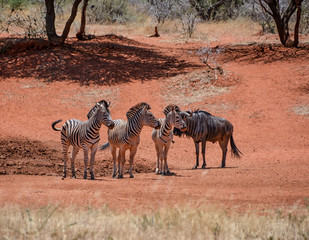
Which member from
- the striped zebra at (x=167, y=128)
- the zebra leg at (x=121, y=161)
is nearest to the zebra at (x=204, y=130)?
the striped zebra at (x=167, y=128)

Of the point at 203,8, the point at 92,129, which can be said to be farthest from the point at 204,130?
the point at 203,8

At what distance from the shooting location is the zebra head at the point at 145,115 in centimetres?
1201

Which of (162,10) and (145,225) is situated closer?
(145,225)

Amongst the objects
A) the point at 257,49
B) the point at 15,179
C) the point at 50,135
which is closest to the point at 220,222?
the point at 15,179

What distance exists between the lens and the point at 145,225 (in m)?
6.45

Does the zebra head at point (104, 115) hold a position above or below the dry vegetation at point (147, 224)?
above

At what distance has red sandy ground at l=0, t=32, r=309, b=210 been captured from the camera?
931cm

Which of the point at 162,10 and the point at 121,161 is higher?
the point at 162,10

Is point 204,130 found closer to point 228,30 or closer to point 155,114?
point 155,114

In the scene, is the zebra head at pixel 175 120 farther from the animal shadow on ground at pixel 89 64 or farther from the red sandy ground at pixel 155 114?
the animal shadow on ground at pixel 89 64

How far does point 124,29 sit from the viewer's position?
38.3m

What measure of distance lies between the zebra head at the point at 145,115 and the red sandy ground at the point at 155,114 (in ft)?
4.22

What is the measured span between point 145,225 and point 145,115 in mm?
5877

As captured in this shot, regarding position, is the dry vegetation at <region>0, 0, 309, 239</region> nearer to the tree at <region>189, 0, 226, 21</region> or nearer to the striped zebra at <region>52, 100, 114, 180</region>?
the striped zebra at <region>52, 100, 114, 180</region>
